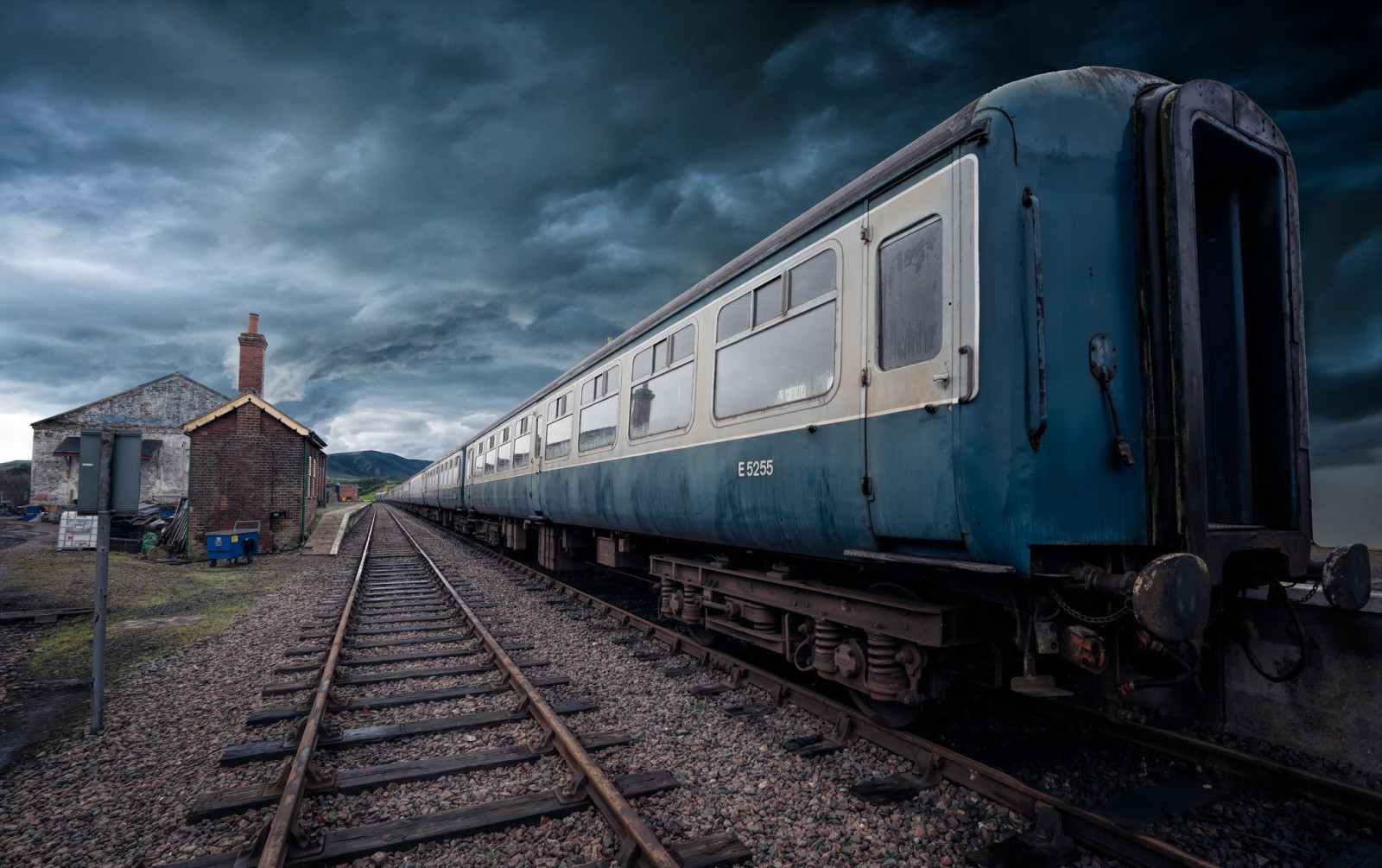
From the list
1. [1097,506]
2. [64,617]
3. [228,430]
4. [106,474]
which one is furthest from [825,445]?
[228,430]

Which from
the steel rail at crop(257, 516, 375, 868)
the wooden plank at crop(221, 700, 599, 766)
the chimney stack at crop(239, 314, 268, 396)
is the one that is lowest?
the wooden plank at crop(221, 700, 599, 766)

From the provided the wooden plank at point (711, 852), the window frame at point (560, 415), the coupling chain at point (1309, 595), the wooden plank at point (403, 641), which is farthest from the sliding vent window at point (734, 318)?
the wooden plank at point (403, 641)

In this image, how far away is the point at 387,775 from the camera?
3.84 m

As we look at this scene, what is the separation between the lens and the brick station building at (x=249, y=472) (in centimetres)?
1628

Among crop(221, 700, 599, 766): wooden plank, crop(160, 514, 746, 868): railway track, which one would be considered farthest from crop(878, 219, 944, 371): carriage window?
crop(221, 700, 599, 766): wooden plank

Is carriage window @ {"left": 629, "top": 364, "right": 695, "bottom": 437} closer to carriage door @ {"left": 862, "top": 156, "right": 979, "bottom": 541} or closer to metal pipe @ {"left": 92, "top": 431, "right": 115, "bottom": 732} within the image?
carriage door @ {"left": 862, "top": 156, "right": 979, "bottom": 541}

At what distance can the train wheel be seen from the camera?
157 inches

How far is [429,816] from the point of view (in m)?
3.36

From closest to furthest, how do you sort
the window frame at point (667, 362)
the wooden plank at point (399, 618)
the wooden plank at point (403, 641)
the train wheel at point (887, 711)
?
1. the train wheel at point (887, 711)
2. the window frame at point (667, 362)
3. the wooden plank at point (403, 641)
4. the wooden plank at point (399, 618)

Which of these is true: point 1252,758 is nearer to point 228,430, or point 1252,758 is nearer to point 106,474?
point 106,474

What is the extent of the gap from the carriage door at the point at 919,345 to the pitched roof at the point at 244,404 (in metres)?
17.5

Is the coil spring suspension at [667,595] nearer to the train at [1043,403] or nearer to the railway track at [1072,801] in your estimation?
the railway track at [1072,801]

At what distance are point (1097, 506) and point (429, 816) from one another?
3519 millimetres

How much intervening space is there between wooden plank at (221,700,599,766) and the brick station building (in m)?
14.7
